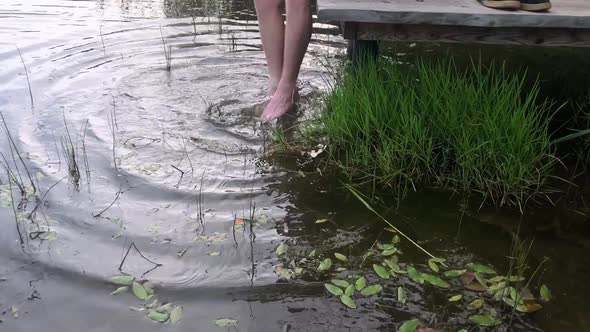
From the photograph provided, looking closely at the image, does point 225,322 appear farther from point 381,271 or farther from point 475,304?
point 475,304

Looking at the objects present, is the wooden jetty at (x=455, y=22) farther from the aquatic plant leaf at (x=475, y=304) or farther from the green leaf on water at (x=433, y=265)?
the aquatic plant leaf at (x=475, y=304)

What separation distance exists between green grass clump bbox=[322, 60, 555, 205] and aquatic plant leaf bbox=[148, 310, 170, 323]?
3.81 feet

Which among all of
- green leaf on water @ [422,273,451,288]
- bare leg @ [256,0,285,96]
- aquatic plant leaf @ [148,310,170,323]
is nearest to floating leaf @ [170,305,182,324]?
aquatic plant leaf @ [148,310,170,323]

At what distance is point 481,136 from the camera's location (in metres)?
2.61

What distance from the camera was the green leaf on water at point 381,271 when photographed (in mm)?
2020

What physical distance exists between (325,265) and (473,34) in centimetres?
147

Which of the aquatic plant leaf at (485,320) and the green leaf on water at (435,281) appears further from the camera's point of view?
the green leaf on water at (435,281)

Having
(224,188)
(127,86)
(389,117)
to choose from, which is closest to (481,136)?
(389,117)

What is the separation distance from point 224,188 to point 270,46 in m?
1.18

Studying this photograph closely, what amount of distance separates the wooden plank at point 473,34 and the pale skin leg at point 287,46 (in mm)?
403

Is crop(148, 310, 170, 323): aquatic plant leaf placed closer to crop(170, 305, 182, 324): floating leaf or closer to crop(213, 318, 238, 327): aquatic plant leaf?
crop(170, 305, 182, 324): floating leaf

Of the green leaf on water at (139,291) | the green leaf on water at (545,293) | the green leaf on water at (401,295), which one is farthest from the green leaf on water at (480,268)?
the green leaf on water at (139,291)

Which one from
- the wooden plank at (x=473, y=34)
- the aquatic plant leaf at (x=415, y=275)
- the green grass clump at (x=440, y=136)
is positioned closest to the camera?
the aquatic plant leaf at (x=415, y=275)

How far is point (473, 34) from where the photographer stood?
9.46ft
